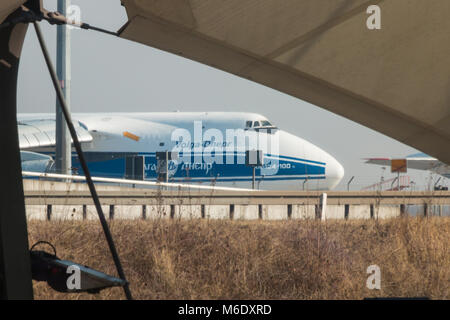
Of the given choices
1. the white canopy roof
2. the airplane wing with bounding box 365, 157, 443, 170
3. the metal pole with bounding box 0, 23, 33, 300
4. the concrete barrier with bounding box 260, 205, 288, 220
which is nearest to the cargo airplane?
the airplane wing with bounding box 365, 157, 443, 170

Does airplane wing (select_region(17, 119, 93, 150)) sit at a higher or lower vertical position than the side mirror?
higher

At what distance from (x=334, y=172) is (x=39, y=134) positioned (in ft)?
59.4

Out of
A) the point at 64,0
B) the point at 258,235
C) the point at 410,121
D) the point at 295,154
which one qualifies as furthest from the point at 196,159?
the point at 410,121

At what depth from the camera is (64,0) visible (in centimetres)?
1847

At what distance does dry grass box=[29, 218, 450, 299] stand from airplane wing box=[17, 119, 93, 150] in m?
28.0

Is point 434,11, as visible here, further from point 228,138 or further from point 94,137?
point 94,137

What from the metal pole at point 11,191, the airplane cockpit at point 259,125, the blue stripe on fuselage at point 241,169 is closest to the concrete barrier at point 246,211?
the metal pole at point 11,191

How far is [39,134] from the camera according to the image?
37312 mm

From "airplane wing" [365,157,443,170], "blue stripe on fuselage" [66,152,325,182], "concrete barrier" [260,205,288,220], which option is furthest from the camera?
"airplane wing" [365,157,443,170]

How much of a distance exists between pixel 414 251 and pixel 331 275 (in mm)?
1826

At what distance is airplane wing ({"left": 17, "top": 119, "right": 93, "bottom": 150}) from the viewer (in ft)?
120

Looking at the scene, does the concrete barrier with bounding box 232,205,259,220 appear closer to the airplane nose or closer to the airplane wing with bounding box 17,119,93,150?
the airplane nose

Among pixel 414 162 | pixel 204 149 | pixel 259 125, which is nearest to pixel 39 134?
pixel 204 149
